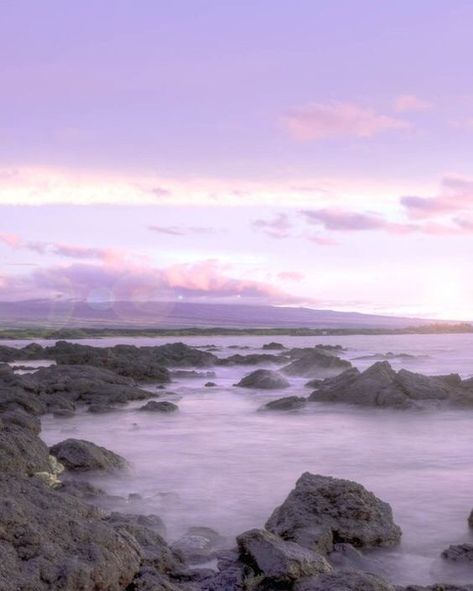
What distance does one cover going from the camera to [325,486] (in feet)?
24.8

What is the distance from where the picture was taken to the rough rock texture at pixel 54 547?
4836 millimetres

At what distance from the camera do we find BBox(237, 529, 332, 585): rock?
5.53m

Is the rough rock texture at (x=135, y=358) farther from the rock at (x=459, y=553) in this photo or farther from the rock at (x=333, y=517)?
the rock at (x=459, y=553)

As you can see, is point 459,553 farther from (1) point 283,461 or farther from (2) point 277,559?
(1) point 283,461

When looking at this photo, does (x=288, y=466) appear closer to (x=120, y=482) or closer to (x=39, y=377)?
(x=120, y=482)

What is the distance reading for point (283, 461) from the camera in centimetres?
1223

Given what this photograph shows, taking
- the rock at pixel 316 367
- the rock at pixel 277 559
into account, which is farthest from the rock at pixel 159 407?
the rock at pixel 316 367

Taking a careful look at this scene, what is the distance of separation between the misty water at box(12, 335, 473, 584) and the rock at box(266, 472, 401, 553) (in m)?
0.21

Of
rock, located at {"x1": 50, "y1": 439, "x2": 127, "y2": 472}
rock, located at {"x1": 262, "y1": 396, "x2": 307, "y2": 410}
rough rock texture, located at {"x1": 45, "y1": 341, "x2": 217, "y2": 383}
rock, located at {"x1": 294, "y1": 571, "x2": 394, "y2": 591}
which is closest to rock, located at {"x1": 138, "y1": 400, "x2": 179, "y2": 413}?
rock, located at {"x1": 262, "y1": 396, "x2": 307, "y2": 410}

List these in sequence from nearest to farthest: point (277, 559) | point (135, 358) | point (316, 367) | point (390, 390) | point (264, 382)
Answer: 1. point (277, 559)
2. point (390, 390)
3. point (264, 382)
4. point (316, 367)
5. point (135, 358)

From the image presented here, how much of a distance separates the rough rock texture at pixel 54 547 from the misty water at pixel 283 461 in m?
2.24

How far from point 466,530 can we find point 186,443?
21.5 ft

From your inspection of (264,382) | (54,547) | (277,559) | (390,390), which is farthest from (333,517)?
(264,382)

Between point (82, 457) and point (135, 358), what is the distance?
2311 cm
